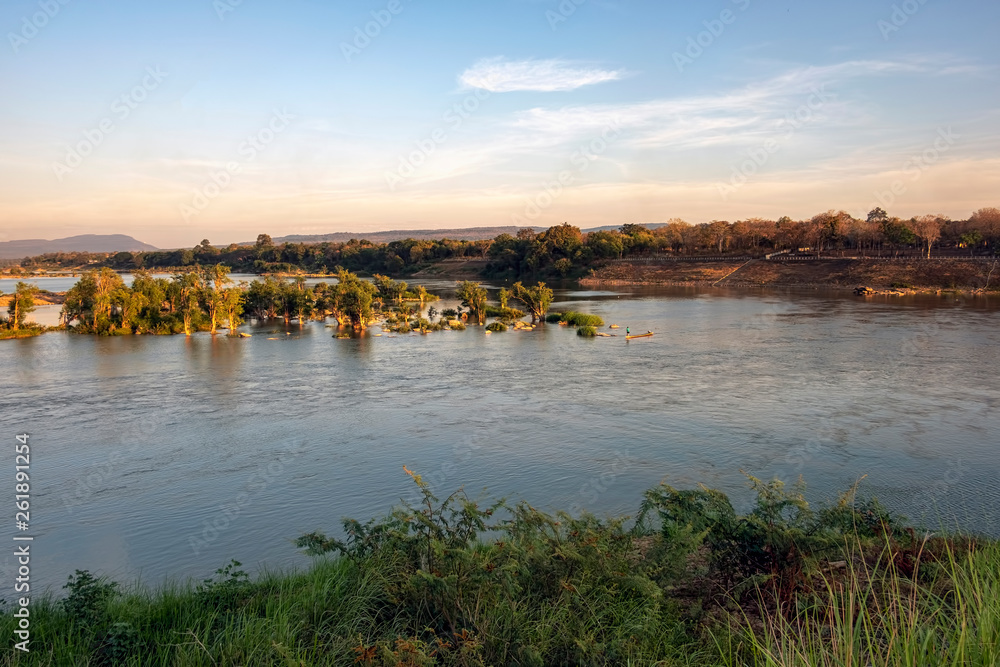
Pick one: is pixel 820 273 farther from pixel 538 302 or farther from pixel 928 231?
pixel 538 302

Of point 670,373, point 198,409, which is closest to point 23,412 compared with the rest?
point 198,409

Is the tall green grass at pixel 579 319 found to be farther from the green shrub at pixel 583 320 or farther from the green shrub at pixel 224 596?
the green shrub at pixel 224 596

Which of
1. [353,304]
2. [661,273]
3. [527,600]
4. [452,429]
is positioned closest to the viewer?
[527,600]

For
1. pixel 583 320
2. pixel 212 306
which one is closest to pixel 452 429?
pixel 583 320

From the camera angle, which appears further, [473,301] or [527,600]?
[473,301]

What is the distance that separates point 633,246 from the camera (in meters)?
105

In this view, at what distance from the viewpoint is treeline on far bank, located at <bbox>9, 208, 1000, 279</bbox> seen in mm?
81062

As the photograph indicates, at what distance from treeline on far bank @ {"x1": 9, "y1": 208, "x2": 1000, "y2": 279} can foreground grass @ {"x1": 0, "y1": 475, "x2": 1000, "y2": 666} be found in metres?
77.5

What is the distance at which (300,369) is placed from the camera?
30.8 m

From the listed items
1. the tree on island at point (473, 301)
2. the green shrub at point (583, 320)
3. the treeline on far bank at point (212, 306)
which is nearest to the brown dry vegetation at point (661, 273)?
the tree on island at point (473, 301)

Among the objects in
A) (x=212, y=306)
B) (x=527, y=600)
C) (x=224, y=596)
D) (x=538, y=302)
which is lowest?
(x=224, y=596)

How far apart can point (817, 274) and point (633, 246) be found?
33.7 meters

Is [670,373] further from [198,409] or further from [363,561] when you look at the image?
[363,561]

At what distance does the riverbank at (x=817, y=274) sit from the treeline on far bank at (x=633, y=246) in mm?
5339
